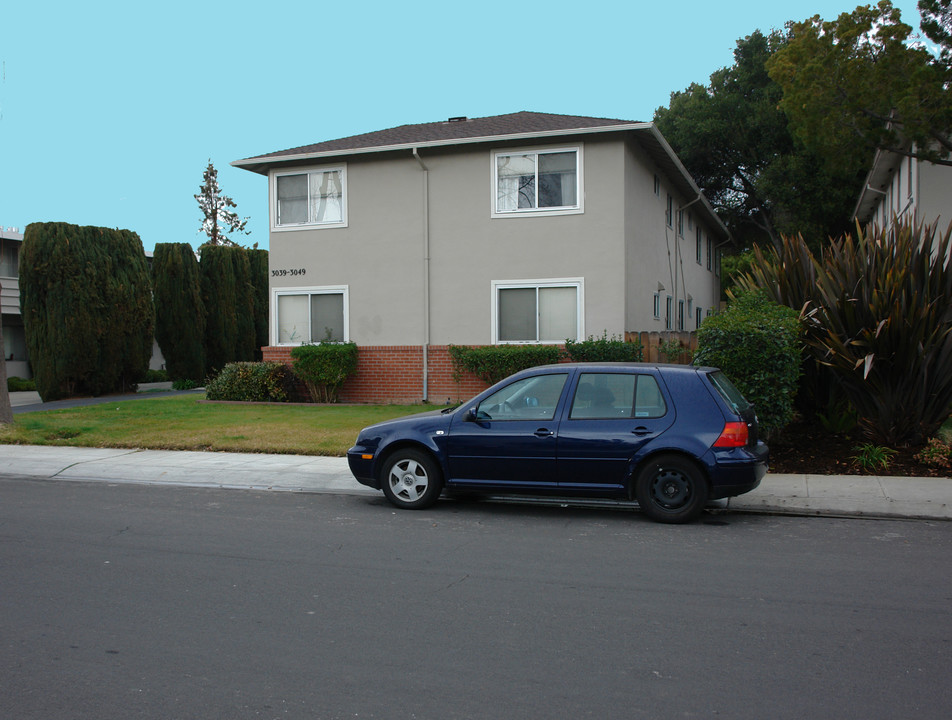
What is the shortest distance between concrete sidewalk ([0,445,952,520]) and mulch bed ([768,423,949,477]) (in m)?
0.39

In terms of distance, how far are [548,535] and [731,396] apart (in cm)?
237

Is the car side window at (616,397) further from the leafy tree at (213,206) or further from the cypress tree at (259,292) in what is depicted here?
the leafy tree at (213,206)

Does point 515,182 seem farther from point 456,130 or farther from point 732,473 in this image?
point 732,473

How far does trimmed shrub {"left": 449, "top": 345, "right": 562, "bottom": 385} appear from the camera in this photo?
17203 millimetres

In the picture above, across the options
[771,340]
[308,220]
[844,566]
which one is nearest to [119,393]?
[308,220]

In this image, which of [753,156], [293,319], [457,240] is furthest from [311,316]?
[753,156]

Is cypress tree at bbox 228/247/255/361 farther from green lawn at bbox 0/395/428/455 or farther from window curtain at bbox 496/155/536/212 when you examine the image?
window curtain at bbox 496/155/536/212

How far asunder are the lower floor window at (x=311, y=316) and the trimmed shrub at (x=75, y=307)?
7710 mm

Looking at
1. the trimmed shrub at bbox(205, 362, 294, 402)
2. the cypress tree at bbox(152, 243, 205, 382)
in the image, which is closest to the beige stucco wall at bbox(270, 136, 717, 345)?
the trimmed shrub at bbox(205, 362, 294, 402)

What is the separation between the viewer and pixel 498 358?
17.5 metres

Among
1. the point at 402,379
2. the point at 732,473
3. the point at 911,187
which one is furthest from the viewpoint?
the point at 911,187

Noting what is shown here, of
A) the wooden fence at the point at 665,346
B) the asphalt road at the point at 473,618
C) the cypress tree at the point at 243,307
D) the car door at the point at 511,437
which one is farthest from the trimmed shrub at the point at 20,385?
the car door at the point at 511,437

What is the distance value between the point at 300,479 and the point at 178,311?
65.5ft

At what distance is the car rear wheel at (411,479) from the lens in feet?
28.4
